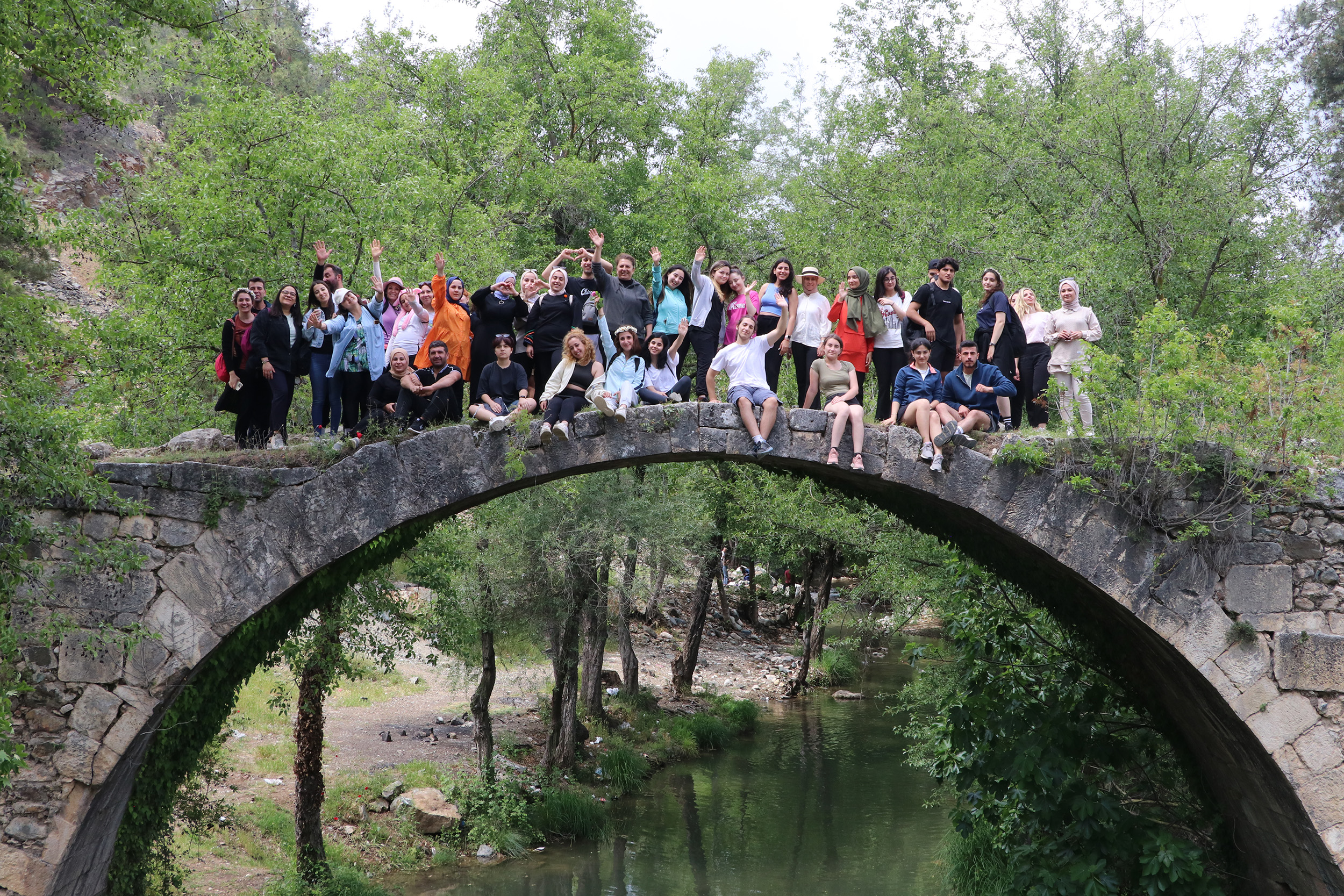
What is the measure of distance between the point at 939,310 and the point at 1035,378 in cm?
92

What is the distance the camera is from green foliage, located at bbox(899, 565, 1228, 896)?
7.23m

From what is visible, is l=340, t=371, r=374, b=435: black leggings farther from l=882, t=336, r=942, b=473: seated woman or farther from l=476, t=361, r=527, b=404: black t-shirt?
l=882, t=336, r=942, b=473: seated woman

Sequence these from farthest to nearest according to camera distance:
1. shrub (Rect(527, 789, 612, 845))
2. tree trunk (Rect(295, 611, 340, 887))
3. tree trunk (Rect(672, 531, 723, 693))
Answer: tree trunk (Rect(672, 531, 723, 693)) → shrub (Rect(527, 789, 612, 845)) → tree trunk (Rect(295, 611, 340, 887))

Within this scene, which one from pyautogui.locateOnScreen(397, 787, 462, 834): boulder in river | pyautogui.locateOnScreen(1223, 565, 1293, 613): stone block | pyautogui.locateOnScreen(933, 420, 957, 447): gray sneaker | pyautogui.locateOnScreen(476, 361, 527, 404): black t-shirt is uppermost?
pyautogui.locateOnScreen(476, 361, 527, 404): black t-shirt

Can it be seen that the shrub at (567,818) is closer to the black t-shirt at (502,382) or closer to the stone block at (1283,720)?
the black t-shirt at (502,382)

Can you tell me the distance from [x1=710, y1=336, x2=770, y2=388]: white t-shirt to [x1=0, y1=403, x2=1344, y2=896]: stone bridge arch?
29 centimetres

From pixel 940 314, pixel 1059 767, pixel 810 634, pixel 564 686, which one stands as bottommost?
pixel 810 634

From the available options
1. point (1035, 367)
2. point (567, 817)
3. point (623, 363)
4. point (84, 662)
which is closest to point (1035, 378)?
point (1035, 367)

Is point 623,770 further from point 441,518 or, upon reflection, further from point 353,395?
point 353,395

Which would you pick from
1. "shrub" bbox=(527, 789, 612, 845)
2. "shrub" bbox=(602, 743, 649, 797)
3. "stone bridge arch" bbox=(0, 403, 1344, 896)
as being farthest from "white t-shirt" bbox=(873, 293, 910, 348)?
"shrub" bbox=(602, 743, 649, 797)

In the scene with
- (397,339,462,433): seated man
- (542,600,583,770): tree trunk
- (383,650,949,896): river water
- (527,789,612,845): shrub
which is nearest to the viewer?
(397,339,462,433): seated man

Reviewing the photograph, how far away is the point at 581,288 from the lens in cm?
789

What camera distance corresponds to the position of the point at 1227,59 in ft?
40.0

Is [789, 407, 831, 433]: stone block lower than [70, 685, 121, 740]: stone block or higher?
higher
